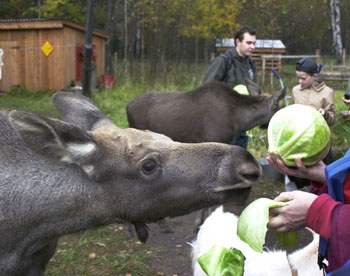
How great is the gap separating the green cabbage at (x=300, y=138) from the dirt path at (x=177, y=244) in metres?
2.36

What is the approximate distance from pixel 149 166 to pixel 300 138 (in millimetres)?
998

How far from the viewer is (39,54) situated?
22156 millimetres

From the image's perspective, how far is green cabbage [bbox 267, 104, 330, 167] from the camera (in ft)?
8.85

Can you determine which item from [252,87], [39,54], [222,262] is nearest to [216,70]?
[252,87]

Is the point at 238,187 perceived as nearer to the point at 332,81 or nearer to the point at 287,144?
the point at 287,144

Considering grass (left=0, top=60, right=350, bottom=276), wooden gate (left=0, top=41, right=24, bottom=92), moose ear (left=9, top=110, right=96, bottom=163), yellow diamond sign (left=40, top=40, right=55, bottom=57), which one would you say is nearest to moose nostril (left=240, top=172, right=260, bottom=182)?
moose ear (left=9, top=110, right=96, bottom=163)

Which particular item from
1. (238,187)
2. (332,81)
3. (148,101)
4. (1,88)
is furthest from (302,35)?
(238,187)

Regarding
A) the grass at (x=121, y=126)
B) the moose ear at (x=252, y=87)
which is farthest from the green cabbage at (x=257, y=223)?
the moose ear at (x=252, y=87)

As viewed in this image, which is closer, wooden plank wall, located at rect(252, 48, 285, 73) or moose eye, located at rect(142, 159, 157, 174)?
moose eye, located at rect(142, 159, 157, 174)

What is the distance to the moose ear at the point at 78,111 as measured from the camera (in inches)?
Answer: 149

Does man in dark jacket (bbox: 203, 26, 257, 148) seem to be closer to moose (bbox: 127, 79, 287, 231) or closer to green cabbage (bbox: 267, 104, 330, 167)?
moose (bbox: 127, 79, 287, 231)

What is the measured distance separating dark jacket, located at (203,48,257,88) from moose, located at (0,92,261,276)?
175 inches

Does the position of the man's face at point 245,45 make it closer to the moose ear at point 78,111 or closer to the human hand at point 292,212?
the moose ear at point 78,111

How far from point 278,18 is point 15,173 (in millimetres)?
14037
